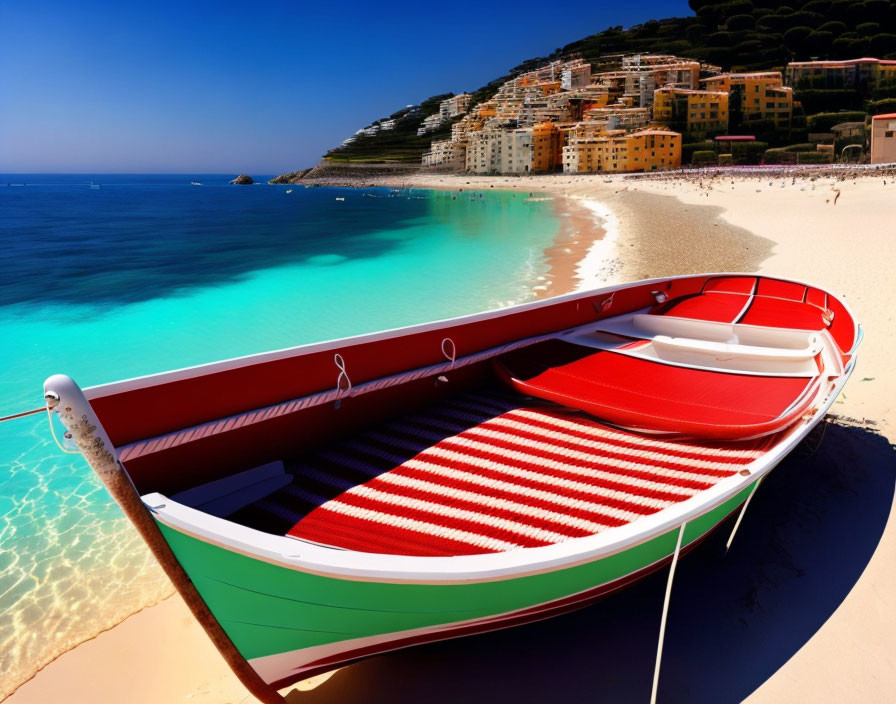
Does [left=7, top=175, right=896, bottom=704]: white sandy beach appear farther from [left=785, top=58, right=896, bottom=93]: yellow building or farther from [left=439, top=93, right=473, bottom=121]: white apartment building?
[left=439, top=93, right=473, bottom=121]: white apartment building

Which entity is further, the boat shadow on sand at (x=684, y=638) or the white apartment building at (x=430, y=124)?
the white apartment building at (x=430, y=124)

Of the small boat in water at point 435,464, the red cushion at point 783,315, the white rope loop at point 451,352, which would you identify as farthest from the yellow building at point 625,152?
the white rope loop at point 451,352

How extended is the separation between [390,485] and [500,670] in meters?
1.10

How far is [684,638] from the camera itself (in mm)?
3064

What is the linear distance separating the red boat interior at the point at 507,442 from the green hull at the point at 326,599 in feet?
0.93

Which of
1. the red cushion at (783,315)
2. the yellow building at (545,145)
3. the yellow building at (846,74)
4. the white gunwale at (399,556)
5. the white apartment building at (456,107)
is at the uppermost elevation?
the white apartment building at (456,107)

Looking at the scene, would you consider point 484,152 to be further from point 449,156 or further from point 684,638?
point 684,638

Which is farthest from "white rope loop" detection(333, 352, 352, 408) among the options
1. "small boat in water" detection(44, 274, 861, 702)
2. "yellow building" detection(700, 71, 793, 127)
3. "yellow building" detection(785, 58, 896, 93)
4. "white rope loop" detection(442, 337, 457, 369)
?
"yellow building" detection(785, 58, 896, 93)

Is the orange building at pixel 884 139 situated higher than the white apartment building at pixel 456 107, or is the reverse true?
the white apartment building at pixel 456 107

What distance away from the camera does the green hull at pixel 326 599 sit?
2.11 metres

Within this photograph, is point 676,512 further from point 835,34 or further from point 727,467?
point 835,34

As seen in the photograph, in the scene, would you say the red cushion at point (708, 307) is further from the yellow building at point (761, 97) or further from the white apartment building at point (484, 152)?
the white apartment building at point (484, 152)

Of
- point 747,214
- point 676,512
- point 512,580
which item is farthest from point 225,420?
point 747,214

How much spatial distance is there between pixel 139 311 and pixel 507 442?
1404cm
